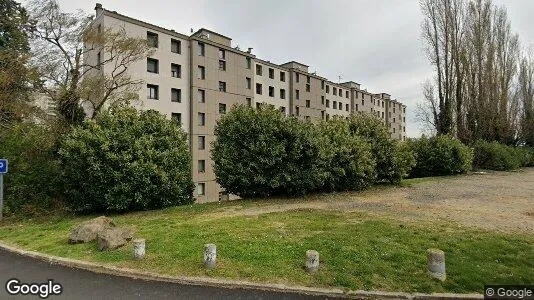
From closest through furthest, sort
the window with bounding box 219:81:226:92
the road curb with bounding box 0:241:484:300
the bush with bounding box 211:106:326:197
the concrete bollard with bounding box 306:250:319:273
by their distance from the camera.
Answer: the road curb with bounding box 0:241:484:300 < the concrete bollard with bounding box 306:250:319:273 < the bush with bounding box 211:106:326:197 < the window with bounding box 219:81:226:92

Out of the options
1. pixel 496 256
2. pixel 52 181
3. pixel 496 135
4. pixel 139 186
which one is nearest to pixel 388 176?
pixel 496 256

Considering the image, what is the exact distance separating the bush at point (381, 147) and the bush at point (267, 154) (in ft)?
12.9

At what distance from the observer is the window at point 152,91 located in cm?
2506

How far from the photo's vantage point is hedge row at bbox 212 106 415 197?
12203 millimetres

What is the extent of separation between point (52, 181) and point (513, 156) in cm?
3546

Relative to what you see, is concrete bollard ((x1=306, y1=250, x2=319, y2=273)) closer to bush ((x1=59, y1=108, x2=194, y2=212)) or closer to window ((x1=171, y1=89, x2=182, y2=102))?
bush ((x1=59, y1=108, x2=194, y2=212))

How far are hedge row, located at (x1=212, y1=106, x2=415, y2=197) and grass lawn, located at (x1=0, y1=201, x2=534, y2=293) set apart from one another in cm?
355

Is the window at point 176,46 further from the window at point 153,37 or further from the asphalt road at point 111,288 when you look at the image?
the asphalt road at point 111,288

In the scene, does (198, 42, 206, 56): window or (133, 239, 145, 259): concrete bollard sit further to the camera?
(198, 42, 206, 56): window

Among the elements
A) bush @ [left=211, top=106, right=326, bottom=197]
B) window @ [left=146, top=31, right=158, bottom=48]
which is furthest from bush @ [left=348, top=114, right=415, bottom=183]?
window @ [left=146, top=31, right=158, bottom=48]

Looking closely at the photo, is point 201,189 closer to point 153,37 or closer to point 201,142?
point 201,142

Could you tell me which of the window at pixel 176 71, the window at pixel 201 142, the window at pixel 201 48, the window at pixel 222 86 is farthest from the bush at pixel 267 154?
the window at pixel 222 86

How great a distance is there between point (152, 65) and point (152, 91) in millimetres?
2180

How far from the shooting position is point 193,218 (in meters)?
9.26
